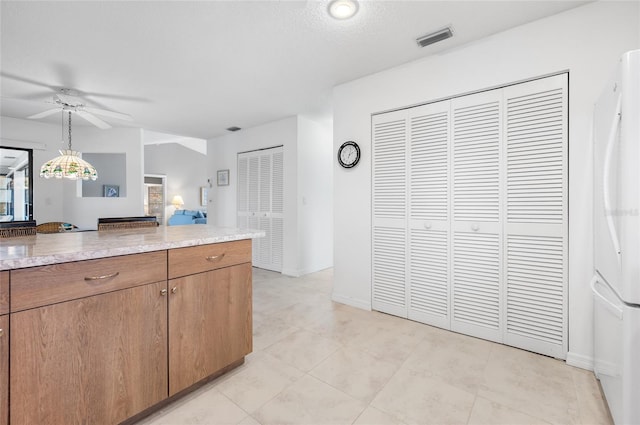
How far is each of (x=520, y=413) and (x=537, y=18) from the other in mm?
2576

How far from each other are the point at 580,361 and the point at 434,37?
2.57m

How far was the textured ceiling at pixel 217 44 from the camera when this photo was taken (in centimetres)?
200

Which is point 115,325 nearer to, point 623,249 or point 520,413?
point 520,413

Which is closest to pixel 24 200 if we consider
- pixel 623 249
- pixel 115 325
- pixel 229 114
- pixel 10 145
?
pixel 10 145

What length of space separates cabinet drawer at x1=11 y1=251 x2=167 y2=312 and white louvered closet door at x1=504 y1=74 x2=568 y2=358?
2.43 meters

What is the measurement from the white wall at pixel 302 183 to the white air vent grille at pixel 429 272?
2129mm

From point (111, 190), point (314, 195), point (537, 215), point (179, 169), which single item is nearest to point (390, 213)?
point (537, 215)

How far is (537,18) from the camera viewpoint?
2084mm

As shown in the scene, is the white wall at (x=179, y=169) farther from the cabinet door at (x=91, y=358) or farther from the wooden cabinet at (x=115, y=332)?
the cabinet door at (x=91, y=358)

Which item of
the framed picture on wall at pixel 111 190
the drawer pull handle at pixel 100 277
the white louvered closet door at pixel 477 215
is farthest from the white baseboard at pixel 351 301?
the framed picture on wall at pixel 111 190

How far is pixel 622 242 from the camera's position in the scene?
124 centimetres

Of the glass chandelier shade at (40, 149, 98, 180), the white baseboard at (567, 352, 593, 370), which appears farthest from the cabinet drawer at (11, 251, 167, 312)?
the glass chandelier shade at (40, 149, 98, 180)

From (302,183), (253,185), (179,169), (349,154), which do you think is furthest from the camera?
(179,169)

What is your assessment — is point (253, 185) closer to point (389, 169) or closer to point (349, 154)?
point (349, 154)
